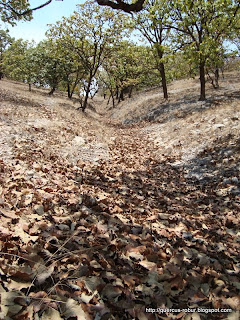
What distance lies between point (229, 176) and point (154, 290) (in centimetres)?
556

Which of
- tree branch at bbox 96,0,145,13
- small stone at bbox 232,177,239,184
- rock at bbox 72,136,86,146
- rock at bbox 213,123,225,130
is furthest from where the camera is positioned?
rock at bbox 213,123,225,130

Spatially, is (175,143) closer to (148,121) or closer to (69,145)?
(69,145)

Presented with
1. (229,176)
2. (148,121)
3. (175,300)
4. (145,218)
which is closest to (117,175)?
(145,218)

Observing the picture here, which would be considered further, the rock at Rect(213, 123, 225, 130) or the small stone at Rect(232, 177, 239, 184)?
the rock at Rect(213, 123, 225, 130)

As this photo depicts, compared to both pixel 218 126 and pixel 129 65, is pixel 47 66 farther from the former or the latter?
pixel 218 126

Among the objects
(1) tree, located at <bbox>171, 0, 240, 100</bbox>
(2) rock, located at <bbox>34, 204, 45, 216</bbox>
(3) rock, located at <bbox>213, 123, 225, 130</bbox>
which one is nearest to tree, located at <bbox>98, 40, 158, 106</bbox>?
(1) tree, located at <bbox>171, 0, 240, 100</bbox>

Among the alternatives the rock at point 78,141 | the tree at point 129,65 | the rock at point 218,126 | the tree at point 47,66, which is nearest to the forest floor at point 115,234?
the rock at point 78,141

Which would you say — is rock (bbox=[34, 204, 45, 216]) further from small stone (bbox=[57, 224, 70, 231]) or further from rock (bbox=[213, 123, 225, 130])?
rock (bbox=[213, 123, 225, 130])

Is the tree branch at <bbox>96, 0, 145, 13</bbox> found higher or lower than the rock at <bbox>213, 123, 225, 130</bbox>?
higher

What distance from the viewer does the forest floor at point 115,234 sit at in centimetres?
265

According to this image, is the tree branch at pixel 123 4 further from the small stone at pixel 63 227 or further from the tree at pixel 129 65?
the tree at pixel 129 65

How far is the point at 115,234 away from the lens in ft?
13.7

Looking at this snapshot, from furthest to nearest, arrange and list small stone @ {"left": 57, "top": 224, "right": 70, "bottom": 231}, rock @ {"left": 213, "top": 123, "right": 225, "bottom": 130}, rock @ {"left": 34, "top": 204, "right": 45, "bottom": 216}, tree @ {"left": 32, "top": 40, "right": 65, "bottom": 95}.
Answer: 1. tree @ {"left": 32, "top": 40, "right": 65, "bottom": 95}
2. rock @ {"left": 213, "top": 123, "right": 225, "bottom": 130}
3. rock @ {"left": 34, "top": 204, "right": 45, "bottom": 216}
4. small stone @ {"left": 57, "top": 224, "right": 70, "bottom": 231}

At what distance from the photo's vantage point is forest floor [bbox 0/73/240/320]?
2650mm
